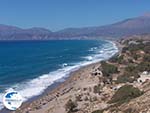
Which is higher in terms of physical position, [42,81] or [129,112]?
[129,112]

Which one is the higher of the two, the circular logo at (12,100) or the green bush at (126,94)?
the circular logo at (12,100)

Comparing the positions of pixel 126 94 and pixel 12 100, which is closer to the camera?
pixel 12 100

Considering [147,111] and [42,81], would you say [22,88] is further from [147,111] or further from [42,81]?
[147,111]

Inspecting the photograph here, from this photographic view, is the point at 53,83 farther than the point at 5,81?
No

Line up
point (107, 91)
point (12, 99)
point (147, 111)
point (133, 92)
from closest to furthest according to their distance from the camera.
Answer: point (12, 99) < point (147, 111) < point (133, 92) < point (107, 91)

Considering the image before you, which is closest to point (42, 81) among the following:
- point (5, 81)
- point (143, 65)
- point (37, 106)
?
point (5, 81)

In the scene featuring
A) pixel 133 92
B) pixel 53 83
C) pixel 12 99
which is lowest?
pixel 53 83

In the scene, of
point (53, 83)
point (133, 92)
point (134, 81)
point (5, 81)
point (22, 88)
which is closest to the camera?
point (133, 92)

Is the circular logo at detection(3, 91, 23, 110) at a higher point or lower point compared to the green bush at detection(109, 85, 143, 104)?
higher

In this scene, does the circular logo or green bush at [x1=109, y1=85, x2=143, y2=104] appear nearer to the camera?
the circular logo

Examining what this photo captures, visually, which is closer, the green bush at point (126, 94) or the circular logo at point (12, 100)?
the circular logo at point (12, 100)

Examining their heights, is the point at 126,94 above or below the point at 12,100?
below
